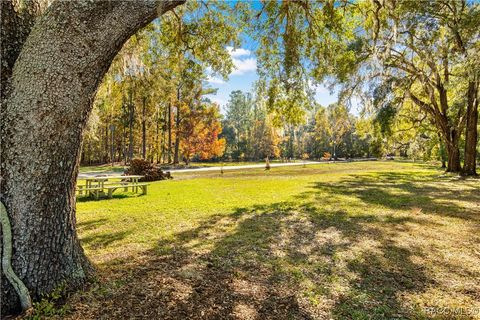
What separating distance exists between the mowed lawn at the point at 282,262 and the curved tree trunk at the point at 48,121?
1.96 ft

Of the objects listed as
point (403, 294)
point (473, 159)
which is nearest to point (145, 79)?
point (403, 294)

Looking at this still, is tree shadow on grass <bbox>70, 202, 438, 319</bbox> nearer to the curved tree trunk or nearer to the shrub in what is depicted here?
the curved tree trunk

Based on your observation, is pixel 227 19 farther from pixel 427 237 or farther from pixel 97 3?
pixel 427 237

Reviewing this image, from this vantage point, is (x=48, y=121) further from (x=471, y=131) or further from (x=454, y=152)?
(x=454, y=152)

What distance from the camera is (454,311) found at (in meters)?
3.02

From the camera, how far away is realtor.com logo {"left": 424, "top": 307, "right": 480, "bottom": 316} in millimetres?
2967

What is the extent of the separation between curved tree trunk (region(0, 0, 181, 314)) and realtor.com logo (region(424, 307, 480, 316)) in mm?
3957

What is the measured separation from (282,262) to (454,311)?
213cm

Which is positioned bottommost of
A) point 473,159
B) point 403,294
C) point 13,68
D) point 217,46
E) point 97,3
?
point 403,294

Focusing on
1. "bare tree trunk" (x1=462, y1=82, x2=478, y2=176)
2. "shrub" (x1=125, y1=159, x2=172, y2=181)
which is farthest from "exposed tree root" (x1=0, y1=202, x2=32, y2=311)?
"bare tree trunk" (x1=462, y1=82, x2=478, y2=176)

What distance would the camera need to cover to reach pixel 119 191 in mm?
12617

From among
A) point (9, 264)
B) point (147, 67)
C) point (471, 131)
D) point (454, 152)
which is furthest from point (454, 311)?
point (454, 152)

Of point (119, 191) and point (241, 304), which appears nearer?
point (241, 304)

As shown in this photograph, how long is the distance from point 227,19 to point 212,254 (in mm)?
6229
